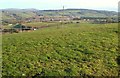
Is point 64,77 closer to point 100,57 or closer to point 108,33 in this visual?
point 100,57

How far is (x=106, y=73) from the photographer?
70.3 ft

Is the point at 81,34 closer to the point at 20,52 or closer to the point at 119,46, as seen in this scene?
the point at 119,46

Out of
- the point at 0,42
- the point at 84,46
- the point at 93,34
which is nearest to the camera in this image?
the point at 84,46

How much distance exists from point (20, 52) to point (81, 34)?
9.29 meters

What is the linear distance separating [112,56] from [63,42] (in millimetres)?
5999

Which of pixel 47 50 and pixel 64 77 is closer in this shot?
pixel 64 77

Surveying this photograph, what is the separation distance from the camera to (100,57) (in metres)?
23.9

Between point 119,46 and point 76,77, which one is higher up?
point 119,46

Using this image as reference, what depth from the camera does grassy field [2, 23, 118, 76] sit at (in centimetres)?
2130

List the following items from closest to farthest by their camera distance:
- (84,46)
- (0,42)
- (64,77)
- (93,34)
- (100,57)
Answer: (64,77)
(100,57)
(84,46)
(0,42)
(93,34)

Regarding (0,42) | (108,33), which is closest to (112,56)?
(108,33)

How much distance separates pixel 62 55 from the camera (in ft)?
79.4

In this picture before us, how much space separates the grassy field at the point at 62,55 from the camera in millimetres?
21297

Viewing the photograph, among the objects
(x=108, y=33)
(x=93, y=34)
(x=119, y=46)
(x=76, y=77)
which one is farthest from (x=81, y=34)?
(x=76, y=77)
